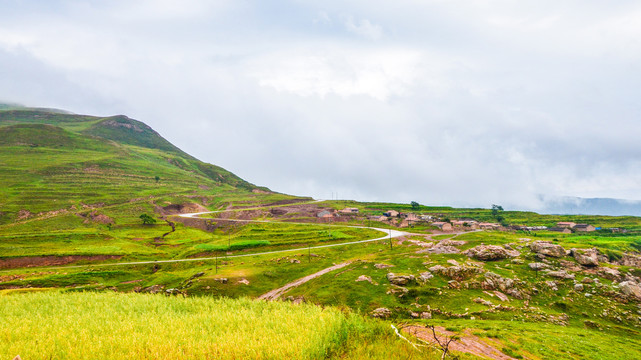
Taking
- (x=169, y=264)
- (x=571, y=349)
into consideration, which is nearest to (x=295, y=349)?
(x=571, y=349)

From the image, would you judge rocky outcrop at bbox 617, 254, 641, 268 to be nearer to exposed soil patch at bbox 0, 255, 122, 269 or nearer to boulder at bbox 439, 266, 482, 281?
boulder at bbox 439, 266, 482, 281

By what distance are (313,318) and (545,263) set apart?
5684 centimetres

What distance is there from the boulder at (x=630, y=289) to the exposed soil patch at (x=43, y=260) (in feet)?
347

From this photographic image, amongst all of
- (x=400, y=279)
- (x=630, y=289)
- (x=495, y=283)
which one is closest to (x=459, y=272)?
(x=495, y=283)

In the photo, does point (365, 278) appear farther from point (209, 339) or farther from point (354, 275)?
point (209, 339)

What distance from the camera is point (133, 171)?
197 meters

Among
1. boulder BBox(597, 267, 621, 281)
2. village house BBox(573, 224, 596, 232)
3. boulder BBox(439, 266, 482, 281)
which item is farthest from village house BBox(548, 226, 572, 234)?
boulder BBox(439, 266, 482, 281)

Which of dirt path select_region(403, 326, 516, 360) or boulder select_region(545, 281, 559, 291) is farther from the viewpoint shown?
boulder select_region(545, 281, 559, 291)

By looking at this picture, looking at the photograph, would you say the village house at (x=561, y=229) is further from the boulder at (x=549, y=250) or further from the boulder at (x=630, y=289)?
the boulder at (x=630, y=289)

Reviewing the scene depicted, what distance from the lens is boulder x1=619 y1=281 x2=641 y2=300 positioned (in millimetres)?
37500

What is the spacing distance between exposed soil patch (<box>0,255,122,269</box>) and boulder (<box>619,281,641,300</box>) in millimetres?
105734

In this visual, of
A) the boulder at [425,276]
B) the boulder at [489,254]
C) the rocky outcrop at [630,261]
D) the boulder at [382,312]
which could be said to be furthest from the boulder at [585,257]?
the boulder at [382,312]

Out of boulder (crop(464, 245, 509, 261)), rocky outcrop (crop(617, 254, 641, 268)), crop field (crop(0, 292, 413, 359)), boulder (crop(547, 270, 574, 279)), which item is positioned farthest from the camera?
rocky outcrop (crop(617, 254, 641, 268))

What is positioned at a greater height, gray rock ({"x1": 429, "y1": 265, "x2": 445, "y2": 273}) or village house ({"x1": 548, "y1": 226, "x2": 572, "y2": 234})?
village house ({"x1": 548, "y1": 226, "x2": 572, "y2": 234})
